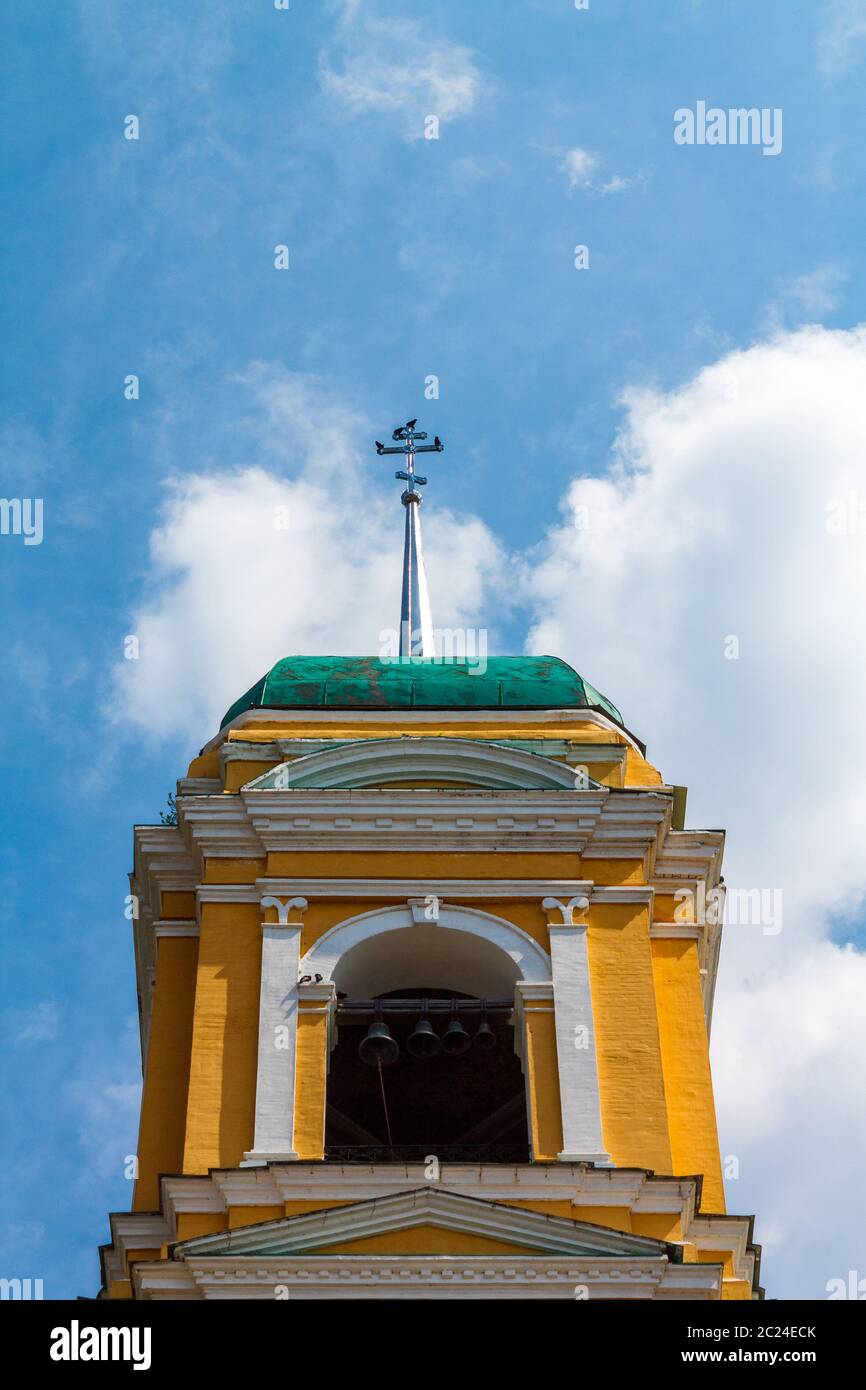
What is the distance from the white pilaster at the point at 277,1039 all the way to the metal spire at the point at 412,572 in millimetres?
6513

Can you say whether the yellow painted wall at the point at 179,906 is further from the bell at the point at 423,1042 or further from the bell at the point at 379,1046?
the bell at the point at 423,1042

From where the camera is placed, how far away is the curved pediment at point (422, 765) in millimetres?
24031

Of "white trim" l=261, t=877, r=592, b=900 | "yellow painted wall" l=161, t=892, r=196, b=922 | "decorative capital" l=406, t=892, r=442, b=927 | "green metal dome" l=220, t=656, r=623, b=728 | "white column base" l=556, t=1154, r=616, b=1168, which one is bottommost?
"white column base" l=556, t=1154, r=616, b=1168

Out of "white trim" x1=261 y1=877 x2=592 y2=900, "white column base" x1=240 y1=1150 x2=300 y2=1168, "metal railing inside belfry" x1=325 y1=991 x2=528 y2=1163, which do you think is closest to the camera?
"white column base" x1=240 y1=1150 x2=300 y2=1168

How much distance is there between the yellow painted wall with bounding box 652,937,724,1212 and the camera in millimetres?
21719

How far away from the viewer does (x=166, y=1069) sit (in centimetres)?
2250

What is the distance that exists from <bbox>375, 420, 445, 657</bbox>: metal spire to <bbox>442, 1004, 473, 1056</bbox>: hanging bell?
Result: 681 cm

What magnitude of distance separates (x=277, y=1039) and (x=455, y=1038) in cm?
172

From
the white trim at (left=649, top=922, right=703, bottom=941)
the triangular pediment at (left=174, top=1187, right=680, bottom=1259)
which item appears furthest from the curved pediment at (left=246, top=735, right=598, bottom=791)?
the triangular pediment at (left=174, top=1187, right=680, bottom=1259)

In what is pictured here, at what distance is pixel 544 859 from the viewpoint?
920 inches

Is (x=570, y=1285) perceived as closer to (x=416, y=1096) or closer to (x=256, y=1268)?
(x=256, y=1268)

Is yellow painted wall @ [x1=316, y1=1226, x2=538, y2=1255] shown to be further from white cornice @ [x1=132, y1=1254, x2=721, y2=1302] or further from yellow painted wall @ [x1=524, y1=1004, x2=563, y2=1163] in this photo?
yellow painted wall @ [x1=524, y1=1004, x2=563, y2=1163]
